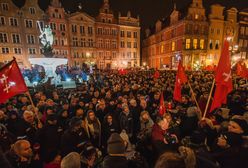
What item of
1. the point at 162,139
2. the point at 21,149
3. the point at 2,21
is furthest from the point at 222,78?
the point at 2,21

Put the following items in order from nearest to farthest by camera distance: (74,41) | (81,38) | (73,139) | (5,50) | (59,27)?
(73,139) < (5,50) < (59,27) < (74,41) < (81,38)

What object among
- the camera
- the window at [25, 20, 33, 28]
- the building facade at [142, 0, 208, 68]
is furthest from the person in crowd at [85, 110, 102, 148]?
the window at [25, 20, 33, 28]

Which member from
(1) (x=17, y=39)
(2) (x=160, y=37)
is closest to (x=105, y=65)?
(2) (x=160, y=37)

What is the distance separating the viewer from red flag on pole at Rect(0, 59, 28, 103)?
3.90m

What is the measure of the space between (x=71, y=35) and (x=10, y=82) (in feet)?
141

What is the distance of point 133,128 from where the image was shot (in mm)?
5238

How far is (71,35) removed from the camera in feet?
142

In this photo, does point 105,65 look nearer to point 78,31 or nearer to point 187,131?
point 78,31

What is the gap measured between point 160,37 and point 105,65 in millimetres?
19062

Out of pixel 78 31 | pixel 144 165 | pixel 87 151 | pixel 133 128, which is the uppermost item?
pixel 78 31

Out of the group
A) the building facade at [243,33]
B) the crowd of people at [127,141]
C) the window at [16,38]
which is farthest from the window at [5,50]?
the building facade at [243,33]

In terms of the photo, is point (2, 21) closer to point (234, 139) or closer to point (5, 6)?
point (5, 6)

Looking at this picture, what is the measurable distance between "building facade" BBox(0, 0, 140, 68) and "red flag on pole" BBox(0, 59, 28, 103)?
26.7 metres

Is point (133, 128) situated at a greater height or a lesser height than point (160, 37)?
lesser
